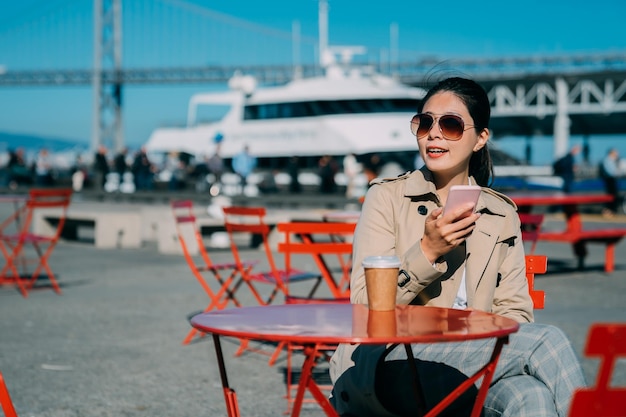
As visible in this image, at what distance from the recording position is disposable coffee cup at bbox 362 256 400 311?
2.26 m

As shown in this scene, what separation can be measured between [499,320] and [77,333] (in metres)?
4.65

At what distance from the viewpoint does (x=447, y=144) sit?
9.53 feet

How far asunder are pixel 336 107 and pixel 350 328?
32014mm

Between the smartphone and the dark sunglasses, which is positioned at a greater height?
the dark sunglasses

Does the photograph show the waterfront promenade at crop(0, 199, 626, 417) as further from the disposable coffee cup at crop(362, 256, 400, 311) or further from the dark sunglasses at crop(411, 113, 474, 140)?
the disposable coffee cup at crop(362, 256, 400, 311)

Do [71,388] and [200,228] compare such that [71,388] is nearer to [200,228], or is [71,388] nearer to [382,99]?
[200,228]

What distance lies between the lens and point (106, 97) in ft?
233

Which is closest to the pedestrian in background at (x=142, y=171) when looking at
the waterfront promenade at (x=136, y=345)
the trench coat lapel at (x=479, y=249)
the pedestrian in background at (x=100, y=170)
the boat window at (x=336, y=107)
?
the pedestrian in background at (x=100, y=170)

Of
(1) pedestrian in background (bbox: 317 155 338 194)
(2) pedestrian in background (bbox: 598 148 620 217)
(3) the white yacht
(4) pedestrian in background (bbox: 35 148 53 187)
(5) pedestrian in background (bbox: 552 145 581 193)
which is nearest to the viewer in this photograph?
(2) pedestrian in background (bbox: 598 148 620 217)

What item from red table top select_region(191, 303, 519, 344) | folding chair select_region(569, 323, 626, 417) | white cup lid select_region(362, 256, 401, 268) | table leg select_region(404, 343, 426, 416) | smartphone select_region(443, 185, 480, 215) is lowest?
table leg select_region(404, 343, 426, 416)

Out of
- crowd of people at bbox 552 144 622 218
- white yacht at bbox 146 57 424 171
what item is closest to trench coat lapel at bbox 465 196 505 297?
crowd of people at bbox 552 144 622 218

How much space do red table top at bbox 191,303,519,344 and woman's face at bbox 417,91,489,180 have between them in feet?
1.99

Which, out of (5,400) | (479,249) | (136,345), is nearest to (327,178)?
(136,345)

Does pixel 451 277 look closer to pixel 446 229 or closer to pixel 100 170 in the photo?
pixel 446 229
